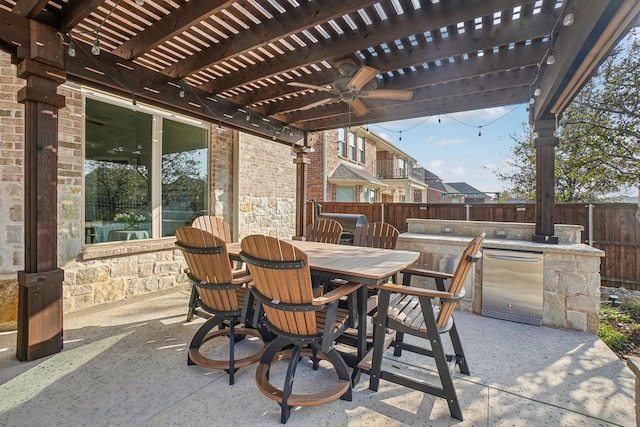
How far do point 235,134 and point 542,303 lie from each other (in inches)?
214

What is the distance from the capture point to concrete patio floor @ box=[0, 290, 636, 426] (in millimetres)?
1938

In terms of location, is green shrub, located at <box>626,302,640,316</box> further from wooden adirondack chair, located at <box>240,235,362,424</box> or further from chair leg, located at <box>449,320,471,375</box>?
wooden adirondack chair, located at <box>240,235,362,424</box>

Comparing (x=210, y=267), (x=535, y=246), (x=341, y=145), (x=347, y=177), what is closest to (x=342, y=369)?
(x=210, y=267)

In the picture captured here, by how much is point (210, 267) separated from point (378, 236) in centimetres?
225

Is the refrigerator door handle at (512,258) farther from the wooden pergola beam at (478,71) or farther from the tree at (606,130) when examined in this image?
the tree at (606,130)

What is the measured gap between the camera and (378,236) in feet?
12.9

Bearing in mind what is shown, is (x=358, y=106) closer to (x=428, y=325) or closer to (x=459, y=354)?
(x=428, y=325)

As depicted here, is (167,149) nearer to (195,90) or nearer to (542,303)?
(195,90)

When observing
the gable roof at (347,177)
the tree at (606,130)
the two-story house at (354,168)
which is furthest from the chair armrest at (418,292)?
the gable roof at (347,177)

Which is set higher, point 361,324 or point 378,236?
point 378,236

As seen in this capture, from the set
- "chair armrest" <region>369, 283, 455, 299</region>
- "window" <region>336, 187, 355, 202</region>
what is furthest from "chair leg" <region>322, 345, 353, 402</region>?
Answer: "window" <region>336, 187, 355, 202</region>

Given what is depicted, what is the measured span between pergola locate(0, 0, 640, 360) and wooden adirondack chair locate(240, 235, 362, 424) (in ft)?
6.38

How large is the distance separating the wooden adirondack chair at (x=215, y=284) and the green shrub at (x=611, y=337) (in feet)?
12.1

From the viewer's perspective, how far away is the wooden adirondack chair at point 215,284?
7.64 ft
